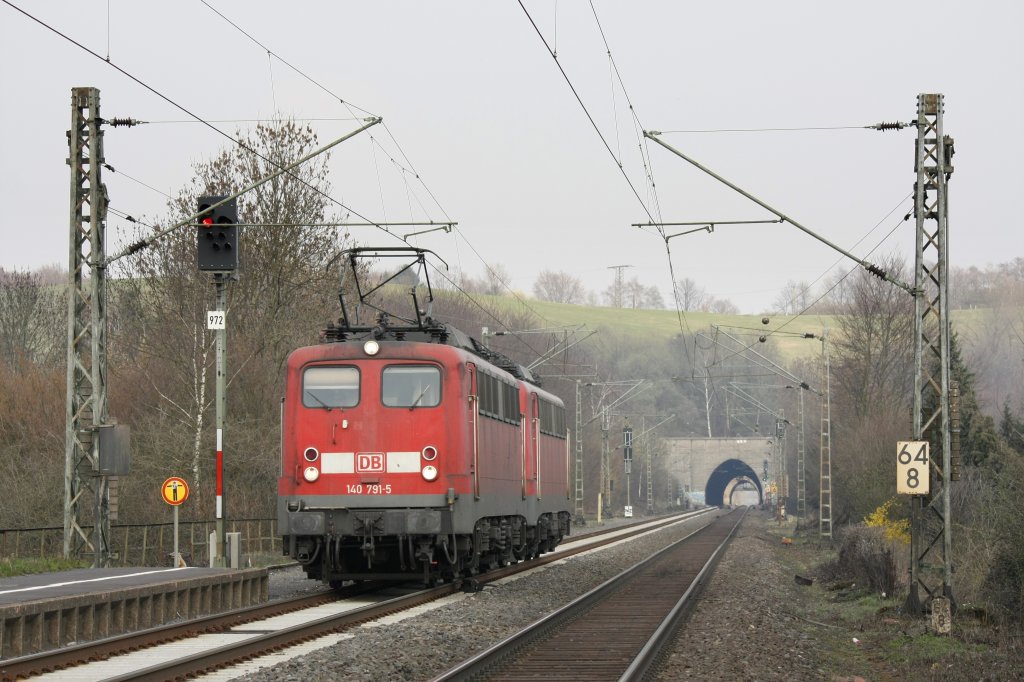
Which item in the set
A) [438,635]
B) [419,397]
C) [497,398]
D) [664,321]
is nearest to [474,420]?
[419,397]

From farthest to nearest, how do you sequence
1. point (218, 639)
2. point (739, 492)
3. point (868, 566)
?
point (739, 492)
point (868, 566)
point (218, 639)

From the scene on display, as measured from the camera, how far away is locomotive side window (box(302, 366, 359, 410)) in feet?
63.6

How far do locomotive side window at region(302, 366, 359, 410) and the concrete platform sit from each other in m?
2.59

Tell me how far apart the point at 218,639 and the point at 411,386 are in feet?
19.3

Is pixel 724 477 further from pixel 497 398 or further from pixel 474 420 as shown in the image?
pixel 474 420

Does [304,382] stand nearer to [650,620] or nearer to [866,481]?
[650,620]

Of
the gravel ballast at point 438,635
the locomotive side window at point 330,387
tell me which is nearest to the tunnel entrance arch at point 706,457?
the gravel ballast at point 438,635

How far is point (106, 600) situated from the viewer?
570 inches

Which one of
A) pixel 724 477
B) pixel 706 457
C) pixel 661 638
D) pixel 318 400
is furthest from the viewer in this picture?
pixel 724 477

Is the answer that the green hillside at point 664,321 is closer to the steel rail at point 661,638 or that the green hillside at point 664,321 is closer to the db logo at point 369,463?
the steel rail at point 661,638

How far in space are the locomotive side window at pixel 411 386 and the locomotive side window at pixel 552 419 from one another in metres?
8.84

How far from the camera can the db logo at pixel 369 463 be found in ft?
62.5

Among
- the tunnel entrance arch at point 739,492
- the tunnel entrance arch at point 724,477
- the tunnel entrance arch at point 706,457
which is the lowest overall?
the tunnel entrance arch at point 739,492

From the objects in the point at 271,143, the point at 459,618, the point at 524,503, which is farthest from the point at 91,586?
the point at 271,143
